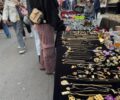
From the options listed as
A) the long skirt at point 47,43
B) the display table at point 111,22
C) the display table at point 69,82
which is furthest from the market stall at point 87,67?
the display table at point 111,22

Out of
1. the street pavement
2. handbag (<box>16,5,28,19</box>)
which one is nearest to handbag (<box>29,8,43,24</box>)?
the street pavement

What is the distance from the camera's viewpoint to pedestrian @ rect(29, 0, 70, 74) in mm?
3492

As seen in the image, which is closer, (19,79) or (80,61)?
(80,61)

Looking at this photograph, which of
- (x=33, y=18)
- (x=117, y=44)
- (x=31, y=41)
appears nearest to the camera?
(x=117, y=44)

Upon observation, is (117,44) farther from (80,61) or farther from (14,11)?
(14,11)

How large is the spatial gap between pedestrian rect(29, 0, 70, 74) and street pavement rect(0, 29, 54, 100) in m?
0.33

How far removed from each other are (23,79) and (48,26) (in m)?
1.03

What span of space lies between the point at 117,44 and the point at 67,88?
1.21 metres

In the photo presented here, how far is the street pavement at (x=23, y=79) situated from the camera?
3.51 meters

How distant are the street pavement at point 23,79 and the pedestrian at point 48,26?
1.09ft

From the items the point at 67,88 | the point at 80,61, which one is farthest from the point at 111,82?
the point at 80,61

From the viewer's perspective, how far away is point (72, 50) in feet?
9.72

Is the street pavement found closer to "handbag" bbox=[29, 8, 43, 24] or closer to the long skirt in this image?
the long skirt

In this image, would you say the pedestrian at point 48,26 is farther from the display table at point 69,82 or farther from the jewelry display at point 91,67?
the display table at point 69,82
